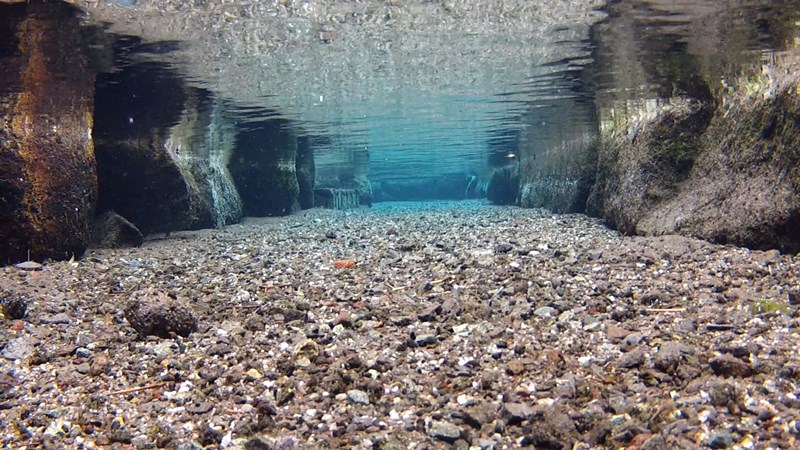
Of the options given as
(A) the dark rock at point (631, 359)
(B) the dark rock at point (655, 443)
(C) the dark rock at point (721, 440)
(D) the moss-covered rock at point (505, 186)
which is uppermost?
(C) the dark rock at point (721, 440)

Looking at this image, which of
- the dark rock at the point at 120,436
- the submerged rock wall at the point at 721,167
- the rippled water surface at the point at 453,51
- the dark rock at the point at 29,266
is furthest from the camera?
the rippled water surface at the point at 453,51

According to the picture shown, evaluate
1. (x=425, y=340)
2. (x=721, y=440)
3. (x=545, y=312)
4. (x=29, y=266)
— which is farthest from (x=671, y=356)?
(x=29, y=266)

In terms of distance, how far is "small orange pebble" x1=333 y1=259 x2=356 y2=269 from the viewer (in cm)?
768

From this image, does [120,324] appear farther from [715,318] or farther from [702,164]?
[702,164]

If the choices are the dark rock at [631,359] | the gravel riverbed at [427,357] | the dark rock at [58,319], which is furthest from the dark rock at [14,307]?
the dark rock at [631,359]

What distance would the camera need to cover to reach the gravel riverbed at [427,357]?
9.95ft

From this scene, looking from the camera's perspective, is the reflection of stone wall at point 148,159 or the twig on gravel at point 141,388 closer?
the twig on gravel at point 141,388

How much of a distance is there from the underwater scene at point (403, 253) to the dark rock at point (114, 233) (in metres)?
0.07

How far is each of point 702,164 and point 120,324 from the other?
33.7ft

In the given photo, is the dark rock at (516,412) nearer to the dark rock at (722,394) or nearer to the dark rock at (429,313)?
the dark rock at (722,394)

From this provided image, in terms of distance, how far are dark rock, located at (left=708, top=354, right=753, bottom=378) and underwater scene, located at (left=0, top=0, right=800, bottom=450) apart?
18 millimetres

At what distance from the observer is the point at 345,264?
25.6ft

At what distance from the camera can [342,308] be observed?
5438 millimetres

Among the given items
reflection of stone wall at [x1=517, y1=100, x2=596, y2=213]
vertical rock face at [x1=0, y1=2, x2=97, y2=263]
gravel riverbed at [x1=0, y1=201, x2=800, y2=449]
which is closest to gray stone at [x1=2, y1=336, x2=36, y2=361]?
gravel riverbed at [x1=0, y1=201, x2=800, y2=449]
